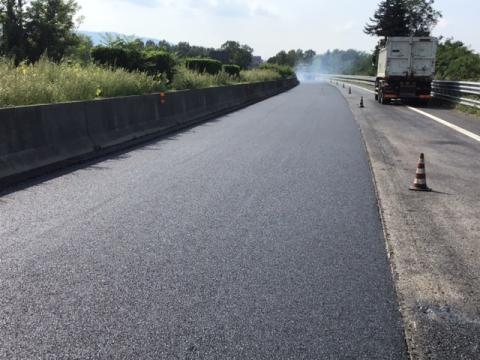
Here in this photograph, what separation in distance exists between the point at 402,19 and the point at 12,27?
6578 centimetres

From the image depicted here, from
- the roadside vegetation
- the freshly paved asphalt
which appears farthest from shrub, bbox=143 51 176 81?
the freshly paved asphalt

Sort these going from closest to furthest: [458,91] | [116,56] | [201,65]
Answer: [116,56] → [458,91] → [201,65]

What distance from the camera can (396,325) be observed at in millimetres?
3617

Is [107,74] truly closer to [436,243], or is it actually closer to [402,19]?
[436,243]

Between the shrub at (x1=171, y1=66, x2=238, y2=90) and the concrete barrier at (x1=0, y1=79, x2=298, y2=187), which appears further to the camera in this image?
the shrub at (x1=171, y1=66, x2=238, y2=90)

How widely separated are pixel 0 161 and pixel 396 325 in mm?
6548

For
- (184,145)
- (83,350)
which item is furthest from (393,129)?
(83,350)

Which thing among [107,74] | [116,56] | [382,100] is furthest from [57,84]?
[382,100]

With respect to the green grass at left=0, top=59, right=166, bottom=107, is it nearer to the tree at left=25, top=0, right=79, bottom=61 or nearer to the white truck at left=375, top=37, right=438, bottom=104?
the white truck at left=375, top=37, right=438, bottom=104

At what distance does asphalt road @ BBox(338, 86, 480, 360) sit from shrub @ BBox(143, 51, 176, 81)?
11342mm

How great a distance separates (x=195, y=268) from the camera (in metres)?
4.57

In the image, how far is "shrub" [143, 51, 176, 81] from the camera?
20.7 meters

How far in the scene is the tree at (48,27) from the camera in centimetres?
6269

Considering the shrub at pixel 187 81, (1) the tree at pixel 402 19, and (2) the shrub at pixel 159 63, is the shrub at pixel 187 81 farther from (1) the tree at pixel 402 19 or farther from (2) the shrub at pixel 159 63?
(1) the tree at pixel 402 19
